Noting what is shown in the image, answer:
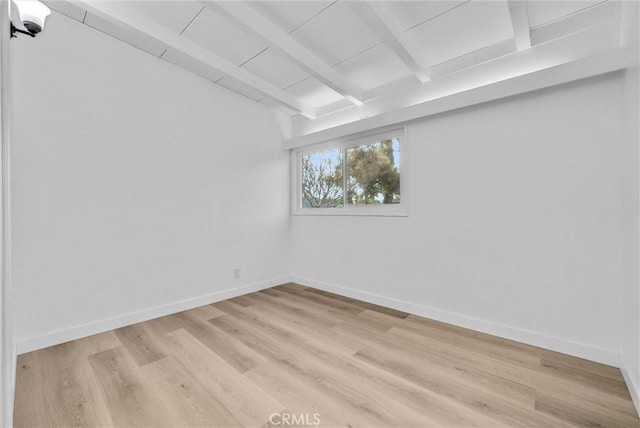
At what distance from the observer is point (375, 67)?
2.76m

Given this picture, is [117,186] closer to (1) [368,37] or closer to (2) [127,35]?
(2) [127,35]

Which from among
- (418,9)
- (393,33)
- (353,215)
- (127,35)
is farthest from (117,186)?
(418,9)

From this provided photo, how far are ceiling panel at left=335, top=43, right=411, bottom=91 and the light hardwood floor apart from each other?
98.8 inches

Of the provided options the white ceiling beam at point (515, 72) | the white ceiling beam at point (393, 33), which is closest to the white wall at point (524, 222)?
the white ceiling beam at point (515, 72)

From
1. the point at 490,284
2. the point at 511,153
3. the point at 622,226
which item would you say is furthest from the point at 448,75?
the point at 490,284

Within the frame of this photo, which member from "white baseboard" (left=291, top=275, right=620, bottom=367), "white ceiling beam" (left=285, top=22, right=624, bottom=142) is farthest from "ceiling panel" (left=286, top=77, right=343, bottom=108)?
"white baseboard" (left=291, top=275, right=620, bottom=367)

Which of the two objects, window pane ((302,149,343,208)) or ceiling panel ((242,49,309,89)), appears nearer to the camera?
ceiling panel ((242,49,309,89))

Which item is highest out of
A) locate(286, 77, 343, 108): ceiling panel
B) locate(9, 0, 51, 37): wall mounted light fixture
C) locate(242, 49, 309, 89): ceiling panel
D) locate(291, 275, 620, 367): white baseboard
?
locate(242, 49, 309, 89): ceiling panel

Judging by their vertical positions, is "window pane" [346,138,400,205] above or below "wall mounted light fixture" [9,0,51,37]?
below

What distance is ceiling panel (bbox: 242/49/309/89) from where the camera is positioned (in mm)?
2668

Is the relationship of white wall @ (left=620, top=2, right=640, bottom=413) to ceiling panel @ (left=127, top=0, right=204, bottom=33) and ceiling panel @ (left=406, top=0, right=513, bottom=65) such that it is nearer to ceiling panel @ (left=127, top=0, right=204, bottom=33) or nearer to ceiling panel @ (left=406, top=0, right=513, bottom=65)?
ceiling panel @ (left=406, top=0, right=513, bottom=65)

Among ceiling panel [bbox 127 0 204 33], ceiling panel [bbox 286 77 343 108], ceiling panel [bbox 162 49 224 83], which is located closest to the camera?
ceiling panel [bbox 127 0 204 33]

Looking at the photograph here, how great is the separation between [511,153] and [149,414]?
293cm

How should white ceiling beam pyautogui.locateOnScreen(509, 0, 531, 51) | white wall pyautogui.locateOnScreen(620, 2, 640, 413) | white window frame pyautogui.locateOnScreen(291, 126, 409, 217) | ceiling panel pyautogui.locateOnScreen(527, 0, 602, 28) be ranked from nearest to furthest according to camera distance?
white wall pyautogui.locateOnScreen(620, 2, 640, 413), white ceiling beam pyautogui.locateOnScreen(509, 0, 531, 51), ceiling panel pyautogui.locateOnScreen(527, 0, 602, 28), white window frame pyautogui.locateOnScreen(291, 126, 409, 217)
